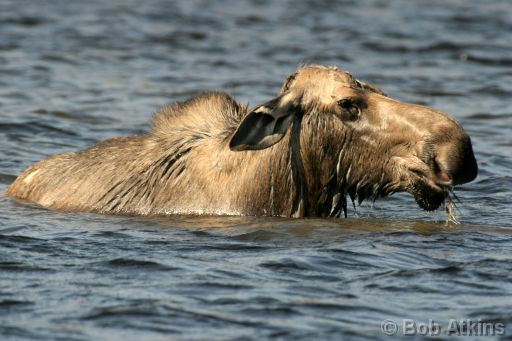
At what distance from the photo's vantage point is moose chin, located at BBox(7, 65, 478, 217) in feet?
24.6

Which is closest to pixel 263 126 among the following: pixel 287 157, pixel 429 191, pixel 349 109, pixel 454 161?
pixel 287 157

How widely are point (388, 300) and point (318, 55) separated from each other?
36.6 ft

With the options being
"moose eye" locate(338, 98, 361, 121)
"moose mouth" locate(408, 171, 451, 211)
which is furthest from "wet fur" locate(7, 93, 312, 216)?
"moose mouth" locate(408, 171, 451, 211)

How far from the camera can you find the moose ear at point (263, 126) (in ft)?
25.0

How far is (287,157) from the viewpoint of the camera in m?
7.91

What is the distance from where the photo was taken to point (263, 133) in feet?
25.2

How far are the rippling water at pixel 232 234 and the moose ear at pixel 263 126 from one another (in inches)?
21.3

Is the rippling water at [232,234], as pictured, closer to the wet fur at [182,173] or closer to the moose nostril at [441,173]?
the wet fur at [182,173]

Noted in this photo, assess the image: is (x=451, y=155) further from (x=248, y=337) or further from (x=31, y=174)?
(x=31, y=174)

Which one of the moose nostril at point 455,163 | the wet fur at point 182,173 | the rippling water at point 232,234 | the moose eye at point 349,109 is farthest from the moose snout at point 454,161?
the wet fur at point 182,173

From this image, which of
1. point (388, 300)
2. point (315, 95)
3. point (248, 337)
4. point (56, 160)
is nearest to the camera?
point (248, 337)

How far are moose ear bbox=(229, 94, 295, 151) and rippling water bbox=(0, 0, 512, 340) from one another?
54 cm

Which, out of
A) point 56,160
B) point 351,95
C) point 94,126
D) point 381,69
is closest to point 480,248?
point 351,95

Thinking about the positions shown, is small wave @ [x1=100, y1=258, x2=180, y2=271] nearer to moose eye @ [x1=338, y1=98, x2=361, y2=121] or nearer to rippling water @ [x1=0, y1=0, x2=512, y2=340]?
rippling water @ [x1=0, y1=0, x2=512, y2=340]
